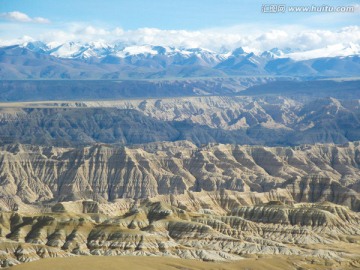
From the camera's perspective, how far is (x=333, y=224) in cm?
17775

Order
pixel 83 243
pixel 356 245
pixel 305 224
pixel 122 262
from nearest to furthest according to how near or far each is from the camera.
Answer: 1. pixel 122 262
2. pixel 83 243
3. pixel 356 245
4. pixel 305 224

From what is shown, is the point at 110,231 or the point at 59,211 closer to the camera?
the point at 110,231

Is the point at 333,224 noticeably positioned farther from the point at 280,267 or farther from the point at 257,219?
the point at 280,267

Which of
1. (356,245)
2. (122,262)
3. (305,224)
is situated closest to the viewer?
(122,262)

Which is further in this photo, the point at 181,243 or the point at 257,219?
the point at 257,219

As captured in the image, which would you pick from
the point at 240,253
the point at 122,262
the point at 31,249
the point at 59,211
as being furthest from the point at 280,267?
the point at 59,211

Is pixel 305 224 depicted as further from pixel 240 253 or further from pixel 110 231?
pixel 110 231

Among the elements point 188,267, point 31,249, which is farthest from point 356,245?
point 31,249

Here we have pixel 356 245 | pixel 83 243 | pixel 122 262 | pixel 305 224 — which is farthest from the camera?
pixel 305 224

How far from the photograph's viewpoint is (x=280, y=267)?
142 metres

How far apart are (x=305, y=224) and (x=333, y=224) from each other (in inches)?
204

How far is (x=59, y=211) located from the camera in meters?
171

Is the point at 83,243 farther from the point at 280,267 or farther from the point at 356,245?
the point at 356,245

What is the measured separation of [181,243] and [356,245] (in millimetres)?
31620
